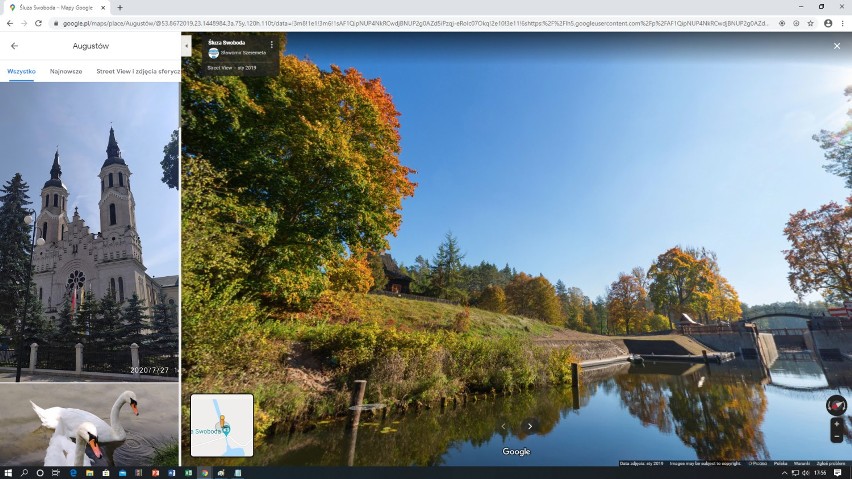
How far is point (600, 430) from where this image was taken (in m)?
5.21

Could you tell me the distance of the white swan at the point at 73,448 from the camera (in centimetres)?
317

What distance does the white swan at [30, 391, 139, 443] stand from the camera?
3.39 m

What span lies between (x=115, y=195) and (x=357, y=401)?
432 centimetres

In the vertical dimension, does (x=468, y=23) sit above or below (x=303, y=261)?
above

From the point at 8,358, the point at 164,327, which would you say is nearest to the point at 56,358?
the point at 8,358

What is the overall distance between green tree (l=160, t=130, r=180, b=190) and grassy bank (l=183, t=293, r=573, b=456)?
1652 millimetres

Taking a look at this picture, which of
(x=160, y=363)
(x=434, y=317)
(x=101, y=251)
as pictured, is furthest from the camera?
(x=434, y=317)

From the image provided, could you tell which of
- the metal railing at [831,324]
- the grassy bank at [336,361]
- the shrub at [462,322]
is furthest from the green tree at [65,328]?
the metal railing at [831,324]

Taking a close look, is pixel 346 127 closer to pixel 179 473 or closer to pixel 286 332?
pixel 286 332

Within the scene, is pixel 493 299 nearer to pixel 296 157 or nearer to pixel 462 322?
pixel 462 322

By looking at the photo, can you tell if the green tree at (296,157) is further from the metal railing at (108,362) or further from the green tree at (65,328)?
the green tree at (65,328)

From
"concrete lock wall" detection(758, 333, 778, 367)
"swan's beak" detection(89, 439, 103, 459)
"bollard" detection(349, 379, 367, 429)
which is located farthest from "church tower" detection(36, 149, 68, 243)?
"concrete lock wall" detection(758, 333, 778, 367)

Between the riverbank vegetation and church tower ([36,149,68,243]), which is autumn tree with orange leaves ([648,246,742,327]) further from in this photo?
church tower ([36,149,68,243])

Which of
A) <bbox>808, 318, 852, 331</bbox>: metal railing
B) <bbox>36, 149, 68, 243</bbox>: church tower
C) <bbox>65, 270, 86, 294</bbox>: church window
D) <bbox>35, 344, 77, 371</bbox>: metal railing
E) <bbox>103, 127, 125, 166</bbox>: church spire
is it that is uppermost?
<bbox>103, 127, 125, 166</bbox>: church spire
